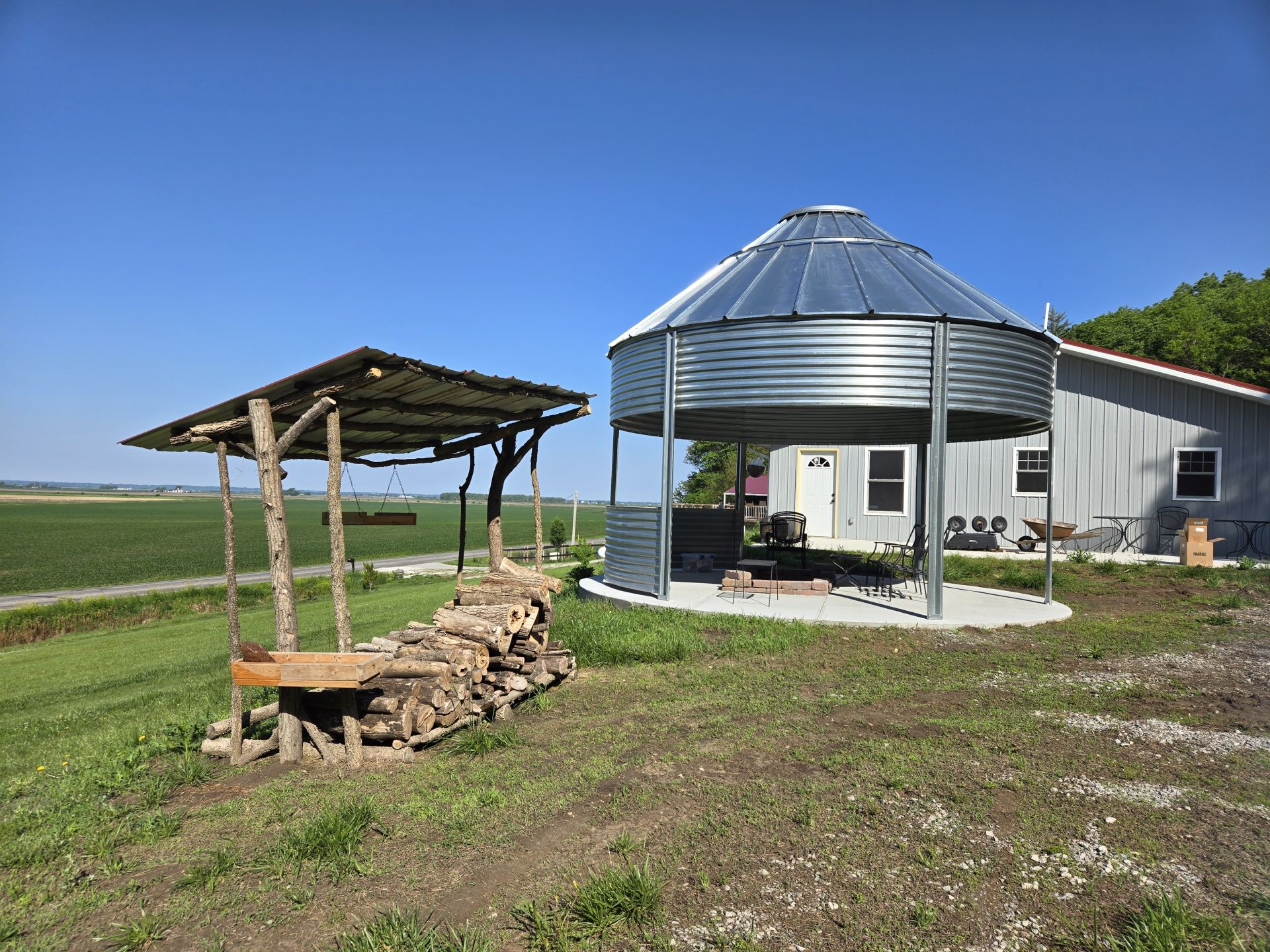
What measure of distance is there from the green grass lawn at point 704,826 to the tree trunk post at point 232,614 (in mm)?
211

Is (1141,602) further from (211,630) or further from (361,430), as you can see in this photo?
(211,630)

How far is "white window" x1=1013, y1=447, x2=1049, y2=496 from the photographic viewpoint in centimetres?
1903

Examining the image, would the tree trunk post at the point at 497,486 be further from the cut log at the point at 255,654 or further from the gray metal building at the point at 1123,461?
the gray metal building at the point at 1123,461

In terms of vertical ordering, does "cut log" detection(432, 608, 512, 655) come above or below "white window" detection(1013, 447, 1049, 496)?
below

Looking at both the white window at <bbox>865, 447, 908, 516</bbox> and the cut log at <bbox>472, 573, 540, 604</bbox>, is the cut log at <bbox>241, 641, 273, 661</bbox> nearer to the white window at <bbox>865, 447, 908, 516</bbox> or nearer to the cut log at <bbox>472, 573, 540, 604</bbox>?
the cut log at <bbox>472, 573, 540, 604</bbox>

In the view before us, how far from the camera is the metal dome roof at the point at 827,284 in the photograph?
379 inches

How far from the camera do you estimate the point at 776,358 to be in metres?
9.62

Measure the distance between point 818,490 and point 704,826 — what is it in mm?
18743

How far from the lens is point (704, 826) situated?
4035 millimetres

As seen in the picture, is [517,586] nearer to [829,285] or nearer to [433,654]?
[433,654]

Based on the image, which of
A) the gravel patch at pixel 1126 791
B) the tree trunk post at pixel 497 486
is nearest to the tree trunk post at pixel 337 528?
the tree trunk post at pixel 497 486

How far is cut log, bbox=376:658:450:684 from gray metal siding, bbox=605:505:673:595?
17.2 feet

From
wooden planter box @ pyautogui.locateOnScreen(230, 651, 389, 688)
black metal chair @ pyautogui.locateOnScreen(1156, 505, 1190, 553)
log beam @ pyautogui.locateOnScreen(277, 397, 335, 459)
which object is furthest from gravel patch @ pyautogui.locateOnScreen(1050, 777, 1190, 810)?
black metal chair @ pyautogui.locateOnScreen(1156, 505, 1190, 553)

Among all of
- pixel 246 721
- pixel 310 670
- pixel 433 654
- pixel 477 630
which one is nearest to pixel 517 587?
pixel 477 630
